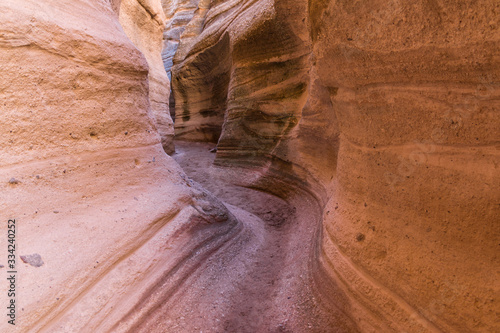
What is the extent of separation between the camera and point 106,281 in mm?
1585

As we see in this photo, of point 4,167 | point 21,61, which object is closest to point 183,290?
point 4,167

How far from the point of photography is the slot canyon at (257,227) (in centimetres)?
118

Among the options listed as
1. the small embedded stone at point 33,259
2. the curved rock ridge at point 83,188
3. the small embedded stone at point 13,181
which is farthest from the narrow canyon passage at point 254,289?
the small embedded stone at point 13,181

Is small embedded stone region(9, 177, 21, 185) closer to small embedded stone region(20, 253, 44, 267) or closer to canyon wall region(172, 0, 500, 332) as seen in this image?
small embedded stone region(20, 253, 44, 267)

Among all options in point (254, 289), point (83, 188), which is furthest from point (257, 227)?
point (83, 188)

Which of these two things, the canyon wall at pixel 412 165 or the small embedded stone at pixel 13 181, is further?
the small embedded stone at pixel 13 181

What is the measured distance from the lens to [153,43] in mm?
7191

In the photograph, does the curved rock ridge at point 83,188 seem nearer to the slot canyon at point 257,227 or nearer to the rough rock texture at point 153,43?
the slot canyon at point 257,227

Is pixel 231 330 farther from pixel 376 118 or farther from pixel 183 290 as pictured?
pixel 376 118

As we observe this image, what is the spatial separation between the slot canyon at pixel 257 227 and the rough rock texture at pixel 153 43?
161 inches

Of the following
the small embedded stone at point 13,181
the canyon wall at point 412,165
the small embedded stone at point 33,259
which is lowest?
the small embedded stone at point 33,259

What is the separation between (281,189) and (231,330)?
2500mm

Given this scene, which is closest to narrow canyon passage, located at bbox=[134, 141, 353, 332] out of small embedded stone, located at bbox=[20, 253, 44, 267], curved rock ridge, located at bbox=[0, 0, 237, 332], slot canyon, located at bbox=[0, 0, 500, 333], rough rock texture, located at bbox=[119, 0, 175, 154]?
slot canyon, located at bbox=[0, 0, 500, 333]

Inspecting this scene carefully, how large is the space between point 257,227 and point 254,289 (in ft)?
3.52
